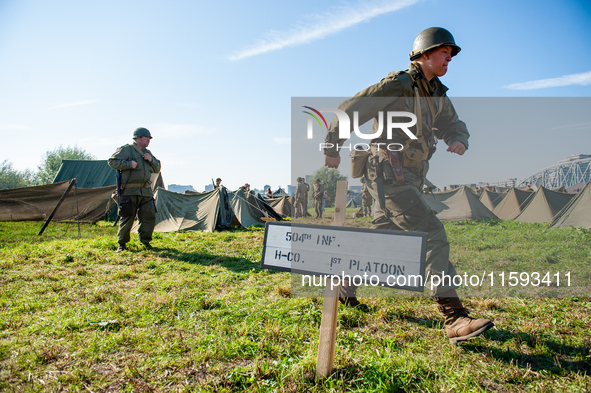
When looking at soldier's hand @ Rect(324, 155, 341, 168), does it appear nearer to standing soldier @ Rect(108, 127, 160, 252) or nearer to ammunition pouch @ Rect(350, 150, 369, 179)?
ammunition pouch @ Rect(350, 150, 369, 179)

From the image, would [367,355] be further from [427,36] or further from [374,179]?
[427,36]

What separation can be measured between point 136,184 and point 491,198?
8.35 m

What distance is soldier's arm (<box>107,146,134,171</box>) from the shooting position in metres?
5.41

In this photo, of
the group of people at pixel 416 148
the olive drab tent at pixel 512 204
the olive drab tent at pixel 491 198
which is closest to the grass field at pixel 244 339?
the group of people at pixel 416 148

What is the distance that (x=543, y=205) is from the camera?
6.98 meters

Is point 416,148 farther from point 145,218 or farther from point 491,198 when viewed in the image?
point 491,198

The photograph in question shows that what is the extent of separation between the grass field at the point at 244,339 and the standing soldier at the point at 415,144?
15.1 inches

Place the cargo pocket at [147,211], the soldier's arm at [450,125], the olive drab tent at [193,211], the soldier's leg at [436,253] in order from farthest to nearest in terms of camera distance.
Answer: the olive drab tent at [193,211], the cargo pocket at [147,211], the soldier's arm at [450,125], the soldier's leg at [436,253]

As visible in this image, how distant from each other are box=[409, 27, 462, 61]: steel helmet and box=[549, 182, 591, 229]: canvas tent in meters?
5.08

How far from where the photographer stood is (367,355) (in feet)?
6.36

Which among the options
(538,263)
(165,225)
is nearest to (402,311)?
(538,263)

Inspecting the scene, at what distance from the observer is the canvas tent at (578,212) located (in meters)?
5.47

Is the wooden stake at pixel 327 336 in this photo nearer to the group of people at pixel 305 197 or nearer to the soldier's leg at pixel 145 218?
the soldier's leg at pixel 145 218

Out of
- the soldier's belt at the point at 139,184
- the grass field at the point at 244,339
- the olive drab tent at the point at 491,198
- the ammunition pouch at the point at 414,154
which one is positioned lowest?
the grass field at the point at 244,339
